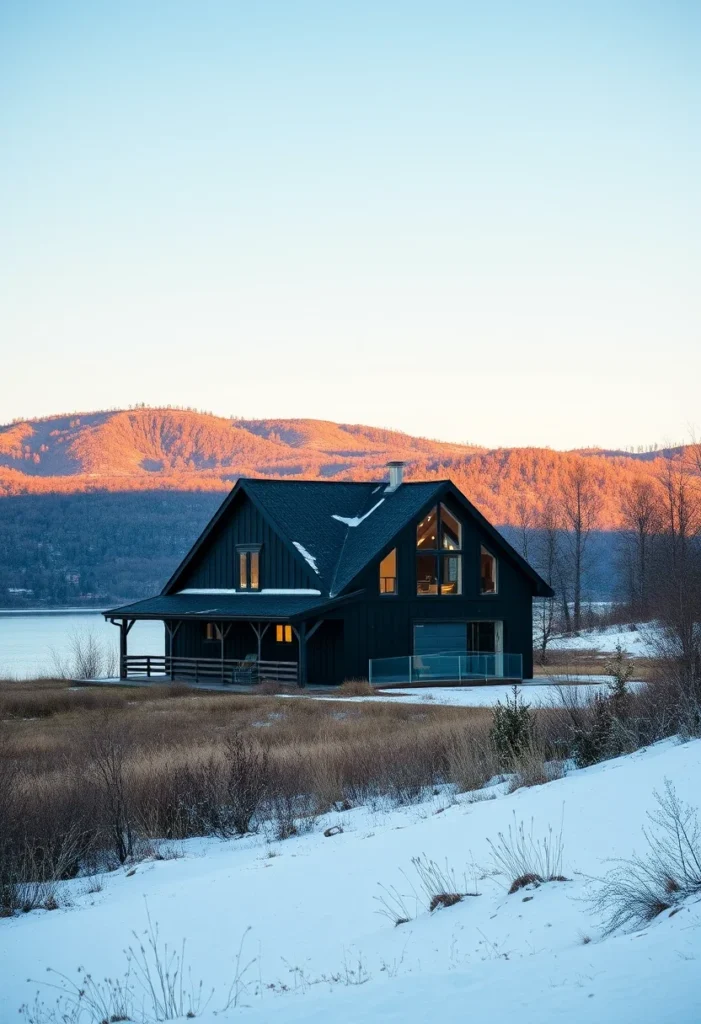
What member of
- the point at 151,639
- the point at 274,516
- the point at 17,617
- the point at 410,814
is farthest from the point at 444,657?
the point at 17,617

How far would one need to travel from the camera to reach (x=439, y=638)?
1538 inches

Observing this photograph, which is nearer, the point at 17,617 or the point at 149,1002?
the point at 149,1002

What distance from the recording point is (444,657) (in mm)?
37938

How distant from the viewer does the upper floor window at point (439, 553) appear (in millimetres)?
38812

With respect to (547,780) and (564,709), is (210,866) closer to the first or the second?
(547,780)

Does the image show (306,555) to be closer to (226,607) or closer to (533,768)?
(226,607)

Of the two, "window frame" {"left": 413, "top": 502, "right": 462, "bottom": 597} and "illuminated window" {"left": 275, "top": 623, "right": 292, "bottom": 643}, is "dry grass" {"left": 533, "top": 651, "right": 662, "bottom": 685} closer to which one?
"window frame" {"left": 413, "top": 502, "right": 462, "bottom": 597}

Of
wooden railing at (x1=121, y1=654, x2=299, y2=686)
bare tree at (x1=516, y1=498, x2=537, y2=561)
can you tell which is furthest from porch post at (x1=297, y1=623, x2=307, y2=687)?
bare tree at (x1=516, y1=498, x2=537, y2=561)

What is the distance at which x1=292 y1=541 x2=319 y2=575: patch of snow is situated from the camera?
125ft

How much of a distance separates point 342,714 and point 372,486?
16.6 m

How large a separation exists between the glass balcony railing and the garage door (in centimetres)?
41

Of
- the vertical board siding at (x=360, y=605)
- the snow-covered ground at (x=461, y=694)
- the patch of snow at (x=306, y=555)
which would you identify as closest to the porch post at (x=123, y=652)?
the vertical board siding at (x=360, y=605)

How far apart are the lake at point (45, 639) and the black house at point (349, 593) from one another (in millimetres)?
12148

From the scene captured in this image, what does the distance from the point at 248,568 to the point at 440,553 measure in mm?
6432
